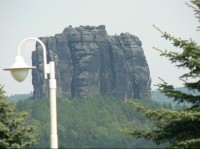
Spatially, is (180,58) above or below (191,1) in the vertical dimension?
below

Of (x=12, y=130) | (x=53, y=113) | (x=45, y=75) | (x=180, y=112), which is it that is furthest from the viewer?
(x=12, y=130)

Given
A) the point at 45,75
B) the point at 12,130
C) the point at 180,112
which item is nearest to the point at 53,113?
the point at 45,75

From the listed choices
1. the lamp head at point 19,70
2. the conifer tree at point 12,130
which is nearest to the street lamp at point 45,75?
the lamp head at point 19,70

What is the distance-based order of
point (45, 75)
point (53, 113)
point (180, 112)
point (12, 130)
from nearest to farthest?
point (53, 113) → point (45, 75) → point (180, 112) → point (12, 130)

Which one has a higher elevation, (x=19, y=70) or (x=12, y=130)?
(x=19, y=70)

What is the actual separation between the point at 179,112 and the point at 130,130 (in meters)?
2.24

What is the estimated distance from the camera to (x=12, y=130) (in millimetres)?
26578

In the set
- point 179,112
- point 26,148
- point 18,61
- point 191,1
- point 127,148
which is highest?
point 191,1

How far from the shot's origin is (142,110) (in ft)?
53.9

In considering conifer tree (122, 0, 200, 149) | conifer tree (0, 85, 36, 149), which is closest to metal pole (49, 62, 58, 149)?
conifer tree (122, 0, 200, 149)

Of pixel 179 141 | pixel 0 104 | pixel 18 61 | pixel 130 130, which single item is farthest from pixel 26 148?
pixel 18 61

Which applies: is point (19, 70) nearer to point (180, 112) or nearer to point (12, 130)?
point (180, 112)

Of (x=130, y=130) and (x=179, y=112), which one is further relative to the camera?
(x=130, y=130)

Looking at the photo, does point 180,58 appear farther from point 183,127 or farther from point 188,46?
point 183,127
